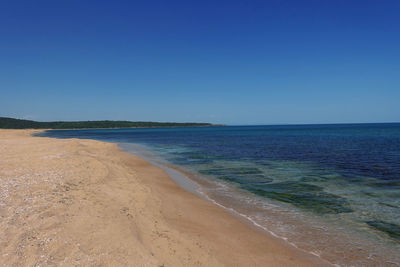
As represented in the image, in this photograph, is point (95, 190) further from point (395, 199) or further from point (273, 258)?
point (395, 199)

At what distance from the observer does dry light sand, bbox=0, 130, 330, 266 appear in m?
4.34

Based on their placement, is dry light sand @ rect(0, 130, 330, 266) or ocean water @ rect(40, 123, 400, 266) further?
ocean water @ rect(40, 123, 400, 266)

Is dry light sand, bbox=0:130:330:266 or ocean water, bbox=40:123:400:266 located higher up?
dry light sand, bbox=0:130:330:266

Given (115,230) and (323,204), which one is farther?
(323,204)

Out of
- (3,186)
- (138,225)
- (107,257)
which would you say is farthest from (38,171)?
(107,257)

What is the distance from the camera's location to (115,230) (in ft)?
18.1

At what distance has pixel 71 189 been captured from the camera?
27.5 feet

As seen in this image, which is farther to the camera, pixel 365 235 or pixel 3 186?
pixel 3 186

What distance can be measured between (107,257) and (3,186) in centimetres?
647

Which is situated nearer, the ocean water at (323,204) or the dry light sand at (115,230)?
the dry light sand at (115,230)

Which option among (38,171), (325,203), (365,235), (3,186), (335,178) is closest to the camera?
(365,235)

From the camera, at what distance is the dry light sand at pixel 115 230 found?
434 centimetres

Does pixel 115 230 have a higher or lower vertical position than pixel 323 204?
higher

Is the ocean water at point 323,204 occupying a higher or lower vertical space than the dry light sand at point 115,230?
lower
